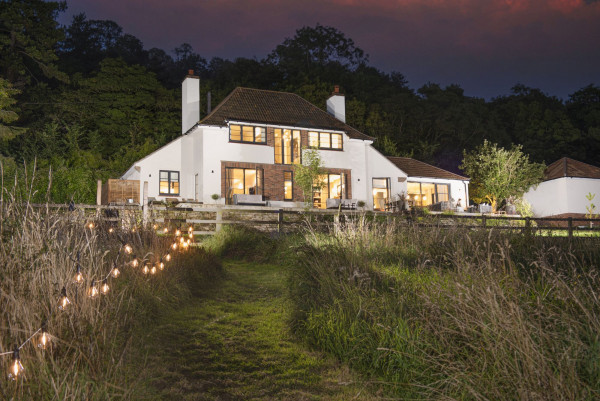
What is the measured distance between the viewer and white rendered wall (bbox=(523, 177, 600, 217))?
3100cm

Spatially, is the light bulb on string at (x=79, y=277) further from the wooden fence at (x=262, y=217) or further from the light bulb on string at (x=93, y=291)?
the wooden fence at (x=262, y=217)

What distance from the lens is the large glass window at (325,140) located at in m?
24.4

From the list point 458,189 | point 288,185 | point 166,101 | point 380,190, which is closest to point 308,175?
point 288,185

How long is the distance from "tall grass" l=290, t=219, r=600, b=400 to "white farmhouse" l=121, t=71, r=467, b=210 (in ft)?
48.4

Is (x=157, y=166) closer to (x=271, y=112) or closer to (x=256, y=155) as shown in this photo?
(x=256, y=155)

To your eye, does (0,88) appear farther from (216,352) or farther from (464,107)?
(464,107)

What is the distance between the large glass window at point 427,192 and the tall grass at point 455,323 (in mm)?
21240

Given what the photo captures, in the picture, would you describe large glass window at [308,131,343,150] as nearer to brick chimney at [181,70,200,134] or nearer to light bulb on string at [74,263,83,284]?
brick chimney at [181,70,200,134]

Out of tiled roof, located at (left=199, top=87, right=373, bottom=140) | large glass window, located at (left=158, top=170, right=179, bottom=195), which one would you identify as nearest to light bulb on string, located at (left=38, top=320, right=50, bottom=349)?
tiled roof, located at (left=199, top=87, right=373, bottom=140)

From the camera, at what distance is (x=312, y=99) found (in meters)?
35.9

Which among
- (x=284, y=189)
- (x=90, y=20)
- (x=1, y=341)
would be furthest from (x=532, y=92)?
(x=1, y=341)

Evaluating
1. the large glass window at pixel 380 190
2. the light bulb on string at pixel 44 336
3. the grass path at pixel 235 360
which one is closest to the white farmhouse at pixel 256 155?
the large glass window at pixel 380 190

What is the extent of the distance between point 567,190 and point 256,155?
2098 centimetres

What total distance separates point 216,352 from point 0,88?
21011mm
